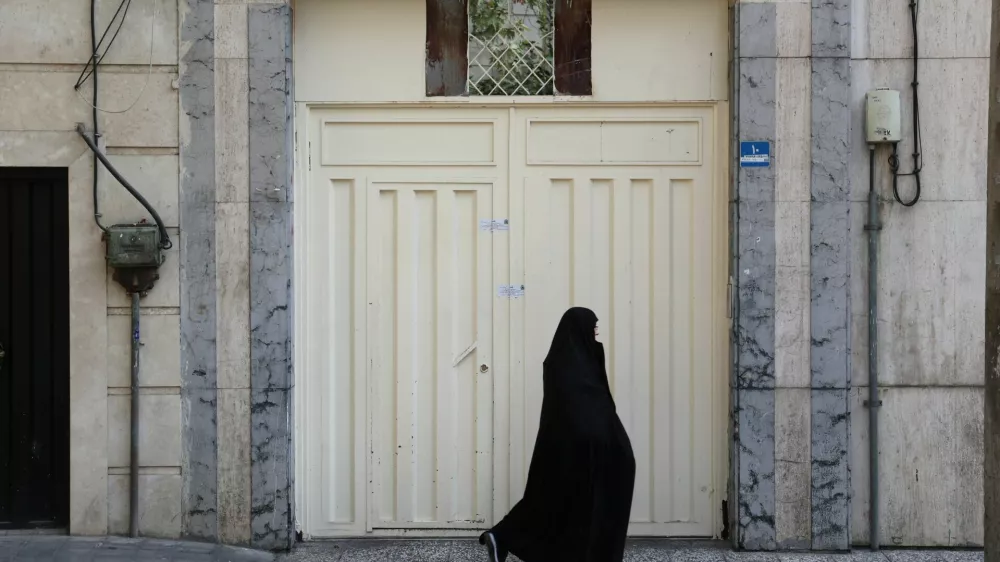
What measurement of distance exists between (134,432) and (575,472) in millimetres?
2596

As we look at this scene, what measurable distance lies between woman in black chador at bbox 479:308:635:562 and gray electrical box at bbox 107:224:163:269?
236 centimetres

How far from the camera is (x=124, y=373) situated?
18.2ft

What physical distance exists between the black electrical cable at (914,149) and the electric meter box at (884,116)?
137 mm

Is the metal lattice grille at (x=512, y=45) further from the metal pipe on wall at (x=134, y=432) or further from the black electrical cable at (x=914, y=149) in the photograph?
the metal pipe on wall at (x=134, y=432)

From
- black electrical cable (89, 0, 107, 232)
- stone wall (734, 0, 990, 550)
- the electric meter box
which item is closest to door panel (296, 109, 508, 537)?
black electrical cable (89, 0, 107, 232)

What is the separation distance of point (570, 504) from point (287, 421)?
1.76m

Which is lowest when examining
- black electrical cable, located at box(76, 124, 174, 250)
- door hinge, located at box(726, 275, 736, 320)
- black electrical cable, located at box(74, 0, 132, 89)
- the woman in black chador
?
the woman in black chador

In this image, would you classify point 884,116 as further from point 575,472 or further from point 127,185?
point 127,185

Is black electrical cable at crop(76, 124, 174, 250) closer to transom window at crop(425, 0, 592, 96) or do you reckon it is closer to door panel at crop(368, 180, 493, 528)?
door panel at crop(368, 180, 493, 528)

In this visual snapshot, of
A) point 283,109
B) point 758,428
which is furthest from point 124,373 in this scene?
point 758,428

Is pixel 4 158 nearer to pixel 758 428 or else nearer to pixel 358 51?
pixel 358 51

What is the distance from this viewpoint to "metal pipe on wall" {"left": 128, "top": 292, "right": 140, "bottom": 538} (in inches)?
217

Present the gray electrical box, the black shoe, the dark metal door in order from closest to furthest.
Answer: the black shoe
the gray electrical box
the dark metal door

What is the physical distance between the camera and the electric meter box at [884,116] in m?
5.41
